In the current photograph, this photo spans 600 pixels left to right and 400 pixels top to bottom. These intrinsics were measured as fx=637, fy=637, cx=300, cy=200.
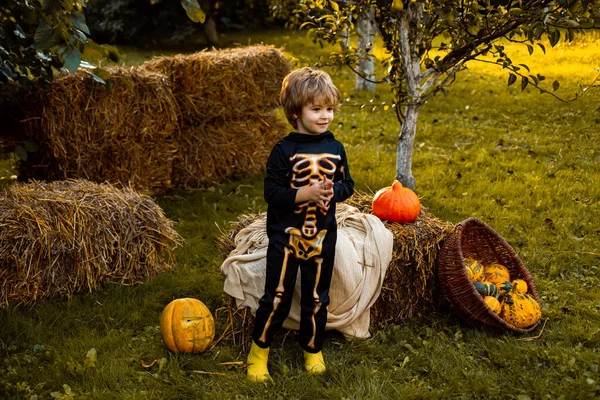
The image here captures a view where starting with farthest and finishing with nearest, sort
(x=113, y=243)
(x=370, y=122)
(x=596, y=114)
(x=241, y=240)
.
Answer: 1. (x=370, y=122)
2. (x=596, y=114)
3. (x=113, y=243)
4. (x=241, y=240)

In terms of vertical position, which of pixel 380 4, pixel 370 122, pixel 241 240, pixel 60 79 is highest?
pixel 380 4

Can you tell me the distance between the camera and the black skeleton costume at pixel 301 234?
139 inches

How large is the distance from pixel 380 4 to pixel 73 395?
4175 mm

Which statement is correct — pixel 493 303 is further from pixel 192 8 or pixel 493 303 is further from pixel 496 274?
pixel 192 8

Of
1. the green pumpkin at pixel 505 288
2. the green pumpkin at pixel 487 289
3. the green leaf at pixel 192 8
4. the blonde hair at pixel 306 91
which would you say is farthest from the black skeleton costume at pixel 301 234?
the green pumpkin at pixel 505 288

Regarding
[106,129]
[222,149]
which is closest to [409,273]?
[106,129]

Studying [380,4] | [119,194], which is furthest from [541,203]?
[119,194]

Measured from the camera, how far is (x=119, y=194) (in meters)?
5.17

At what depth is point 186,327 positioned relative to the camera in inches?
153

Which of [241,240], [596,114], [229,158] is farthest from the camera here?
[596,114]

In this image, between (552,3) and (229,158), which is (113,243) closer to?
(229,158)

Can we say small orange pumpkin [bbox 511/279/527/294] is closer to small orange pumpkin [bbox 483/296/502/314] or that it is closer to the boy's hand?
small orange pumpkin [bbox 483/296/502/314]

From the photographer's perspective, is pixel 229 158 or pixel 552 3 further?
pixel 229 158

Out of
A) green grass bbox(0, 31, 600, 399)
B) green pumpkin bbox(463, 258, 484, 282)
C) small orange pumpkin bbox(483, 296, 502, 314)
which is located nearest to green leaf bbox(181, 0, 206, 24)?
green grass bbox(0, 31, 600, 399)
